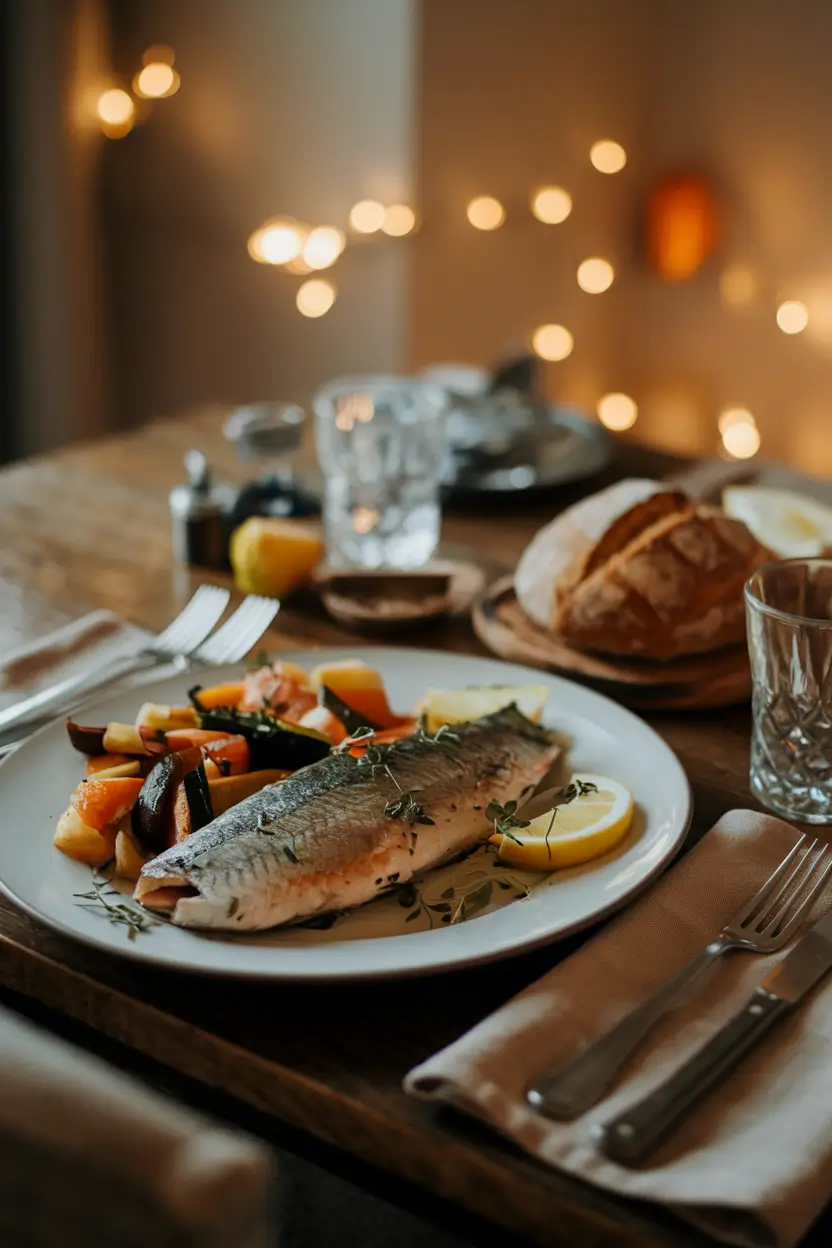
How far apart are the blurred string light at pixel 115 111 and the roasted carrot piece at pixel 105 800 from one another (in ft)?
10.9

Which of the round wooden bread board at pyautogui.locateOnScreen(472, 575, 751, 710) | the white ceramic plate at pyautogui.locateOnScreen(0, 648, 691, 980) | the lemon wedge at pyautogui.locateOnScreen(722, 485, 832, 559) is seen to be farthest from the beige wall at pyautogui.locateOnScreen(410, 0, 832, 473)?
the white ceramic plate at pyautogui.locateOnScreen(0, 648, 691, 980)

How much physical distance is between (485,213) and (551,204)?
17.2 inches

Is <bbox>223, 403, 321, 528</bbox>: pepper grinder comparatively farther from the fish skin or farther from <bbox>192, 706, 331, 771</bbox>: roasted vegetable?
the fish skin

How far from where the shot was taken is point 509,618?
162cm

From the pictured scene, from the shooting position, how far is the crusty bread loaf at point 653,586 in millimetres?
1470

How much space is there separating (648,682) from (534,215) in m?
3.28

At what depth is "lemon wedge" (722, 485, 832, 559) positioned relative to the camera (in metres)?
1.71

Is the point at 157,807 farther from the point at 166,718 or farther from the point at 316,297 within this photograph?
the point at 316,297

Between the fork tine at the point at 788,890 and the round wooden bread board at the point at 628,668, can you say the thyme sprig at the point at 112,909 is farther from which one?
the round wooden bread board at the point at 628,668

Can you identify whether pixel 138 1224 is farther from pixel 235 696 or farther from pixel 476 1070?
pixel 235 696

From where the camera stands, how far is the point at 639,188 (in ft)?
16.1

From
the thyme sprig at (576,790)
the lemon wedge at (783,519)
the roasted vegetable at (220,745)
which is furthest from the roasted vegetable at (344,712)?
the lemon wedge at (783,519)

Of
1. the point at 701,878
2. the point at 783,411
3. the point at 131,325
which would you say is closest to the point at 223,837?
the point at 701,878

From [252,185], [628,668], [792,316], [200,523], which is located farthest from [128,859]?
[792,316]
